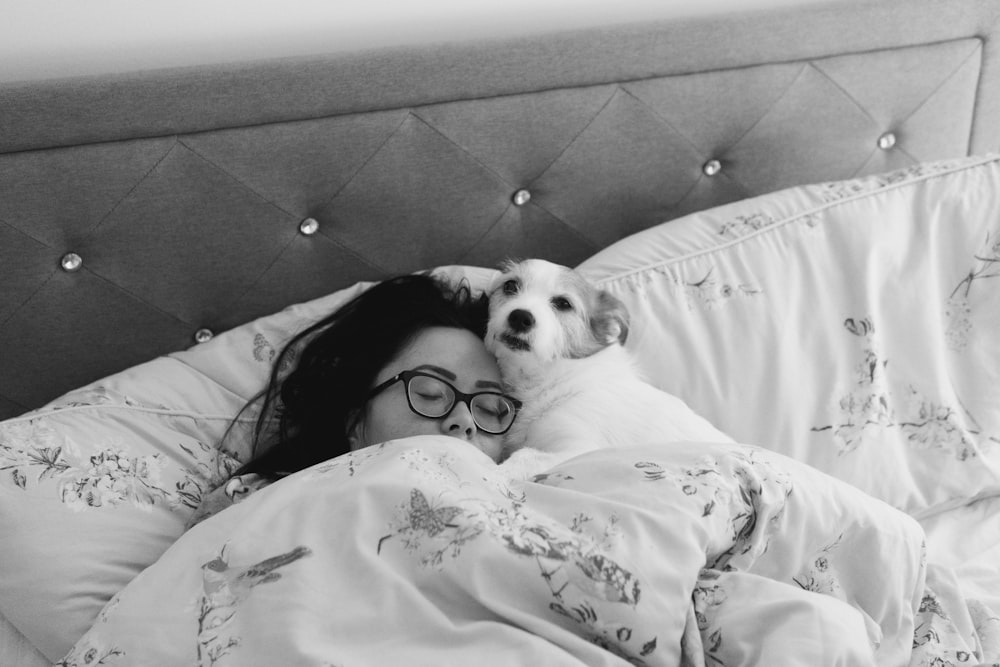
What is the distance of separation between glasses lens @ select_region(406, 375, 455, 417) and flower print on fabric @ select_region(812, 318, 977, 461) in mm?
857

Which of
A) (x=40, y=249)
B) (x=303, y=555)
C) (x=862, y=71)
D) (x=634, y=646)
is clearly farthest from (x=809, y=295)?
(x=40, y=249)

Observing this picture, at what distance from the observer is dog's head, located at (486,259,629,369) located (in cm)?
177

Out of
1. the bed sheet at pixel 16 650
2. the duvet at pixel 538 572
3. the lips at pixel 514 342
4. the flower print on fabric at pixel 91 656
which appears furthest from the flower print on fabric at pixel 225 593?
the lips at pixel 514 342

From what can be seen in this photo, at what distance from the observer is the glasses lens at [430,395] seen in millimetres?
1644

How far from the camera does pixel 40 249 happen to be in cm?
176

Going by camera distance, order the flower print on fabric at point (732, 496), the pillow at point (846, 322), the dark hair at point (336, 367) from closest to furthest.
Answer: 1. the flower print on fabric at point (732, 496)
2. the dark hair at point (336, 367)
3. the pillow at point (846, 322)

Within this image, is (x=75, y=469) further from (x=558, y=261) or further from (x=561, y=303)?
(x=558, y=261)

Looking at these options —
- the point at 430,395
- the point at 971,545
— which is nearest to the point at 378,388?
the point at 430,395

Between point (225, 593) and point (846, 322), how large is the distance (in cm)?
146

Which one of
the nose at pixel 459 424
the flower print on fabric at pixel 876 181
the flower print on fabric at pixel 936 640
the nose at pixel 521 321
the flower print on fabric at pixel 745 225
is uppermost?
the flower print on fabric at pixel 876 181

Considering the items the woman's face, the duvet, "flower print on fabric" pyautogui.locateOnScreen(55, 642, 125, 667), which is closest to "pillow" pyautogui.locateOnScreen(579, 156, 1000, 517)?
the woman's face

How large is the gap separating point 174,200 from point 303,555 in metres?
0.90

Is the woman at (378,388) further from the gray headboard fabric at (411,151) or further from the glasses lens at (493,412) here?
the gray headboard fabric at (411,151)

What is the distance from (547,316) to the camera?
5.93 feet
